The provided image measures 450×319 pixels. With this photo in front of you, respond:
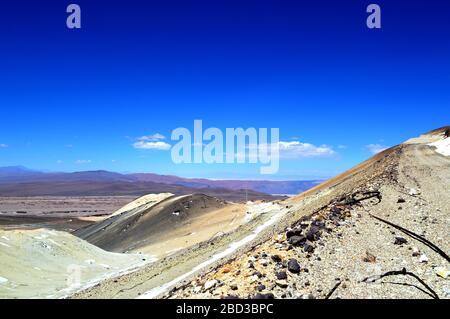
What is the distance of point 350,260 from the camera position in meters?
8.65

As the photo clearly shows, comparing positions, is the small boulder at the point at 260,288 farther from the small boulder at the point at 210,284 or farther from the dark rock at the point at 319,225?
the dark rock at the point at 319,225

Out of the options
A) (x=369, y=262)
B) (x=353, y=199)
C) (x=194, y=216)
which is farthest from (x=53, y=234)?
(x=369, y=262)

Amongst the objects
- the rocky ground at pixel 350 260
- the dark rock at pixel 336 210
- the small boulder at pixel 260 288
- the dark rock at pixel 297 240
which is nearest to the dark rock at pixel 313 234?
the rocky ground at pixel 350 260

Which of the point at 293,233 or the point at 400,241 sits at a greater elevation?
the point at 293,233

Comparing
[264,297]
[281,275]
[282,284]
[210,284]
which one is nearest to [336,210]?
[281,275]

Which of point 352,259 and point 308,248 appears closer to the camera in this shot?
point 352,259

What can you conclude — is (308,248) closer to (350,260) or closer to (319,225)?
(350,260)

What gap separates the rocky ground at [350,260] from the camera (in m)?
7.26

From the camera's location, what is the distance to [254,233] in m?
20.9

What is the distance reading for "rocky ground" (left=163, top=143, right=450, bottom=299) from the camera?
7.26 meters

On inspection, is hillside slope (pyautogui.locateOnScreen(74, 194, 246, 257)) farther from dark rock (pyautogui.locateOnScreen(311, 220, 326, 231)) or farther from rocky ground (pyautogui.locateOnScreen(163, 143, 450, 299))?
dark rock (pyautogui.locateOnScreen(311, 220, 326, 231))
